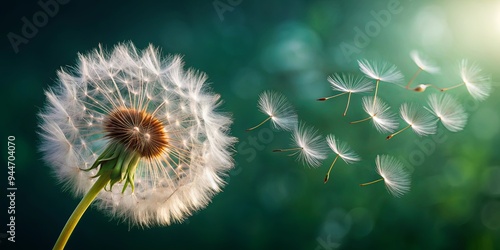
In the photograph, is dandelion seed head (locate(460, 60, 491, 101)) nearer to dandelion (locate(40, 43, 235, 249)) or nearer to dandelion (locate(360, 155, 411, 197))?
dandelion (locate(360, 155, 411, 197))

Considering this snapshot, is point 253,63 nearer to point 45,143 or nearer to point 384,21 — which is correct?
point 384,21

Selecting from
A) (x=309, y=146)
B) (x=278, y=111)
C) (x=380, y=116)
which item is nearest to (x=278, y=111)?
(x=278, y=111)

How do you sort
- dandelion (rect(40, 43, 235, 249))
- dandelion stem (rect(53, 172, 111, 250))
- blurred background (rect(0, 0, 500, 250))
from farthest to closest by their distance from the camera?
blurred background (rect(0, 0, 500, 250))
dandelion (rect(40, 43, 235, 249))
dandelion stem (rect(53, 172, 111, 250))

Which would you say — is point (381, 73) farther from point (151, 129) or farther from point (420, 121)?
point (151, 129)

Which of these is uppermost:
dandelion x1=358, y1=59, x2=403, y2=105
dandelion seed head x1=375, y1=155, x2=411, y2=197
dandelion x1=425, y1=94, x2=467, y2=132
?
dandelion x1=358, y1=59, x2=403, y2=105

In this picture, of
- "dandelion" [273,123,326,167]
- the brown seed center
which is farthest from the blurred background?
the brown seed center

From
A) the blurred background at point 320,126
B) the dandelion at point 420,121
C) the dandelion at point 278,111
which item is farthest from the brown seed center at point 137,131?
the dandelion at point 420,121

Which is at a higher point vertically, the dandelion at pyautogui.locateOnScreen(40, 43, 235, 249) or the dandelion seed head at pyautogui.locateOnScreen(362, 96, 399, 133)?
the dandelion at pyautogui.locateOnScreen(40, 43, 235, 249)
